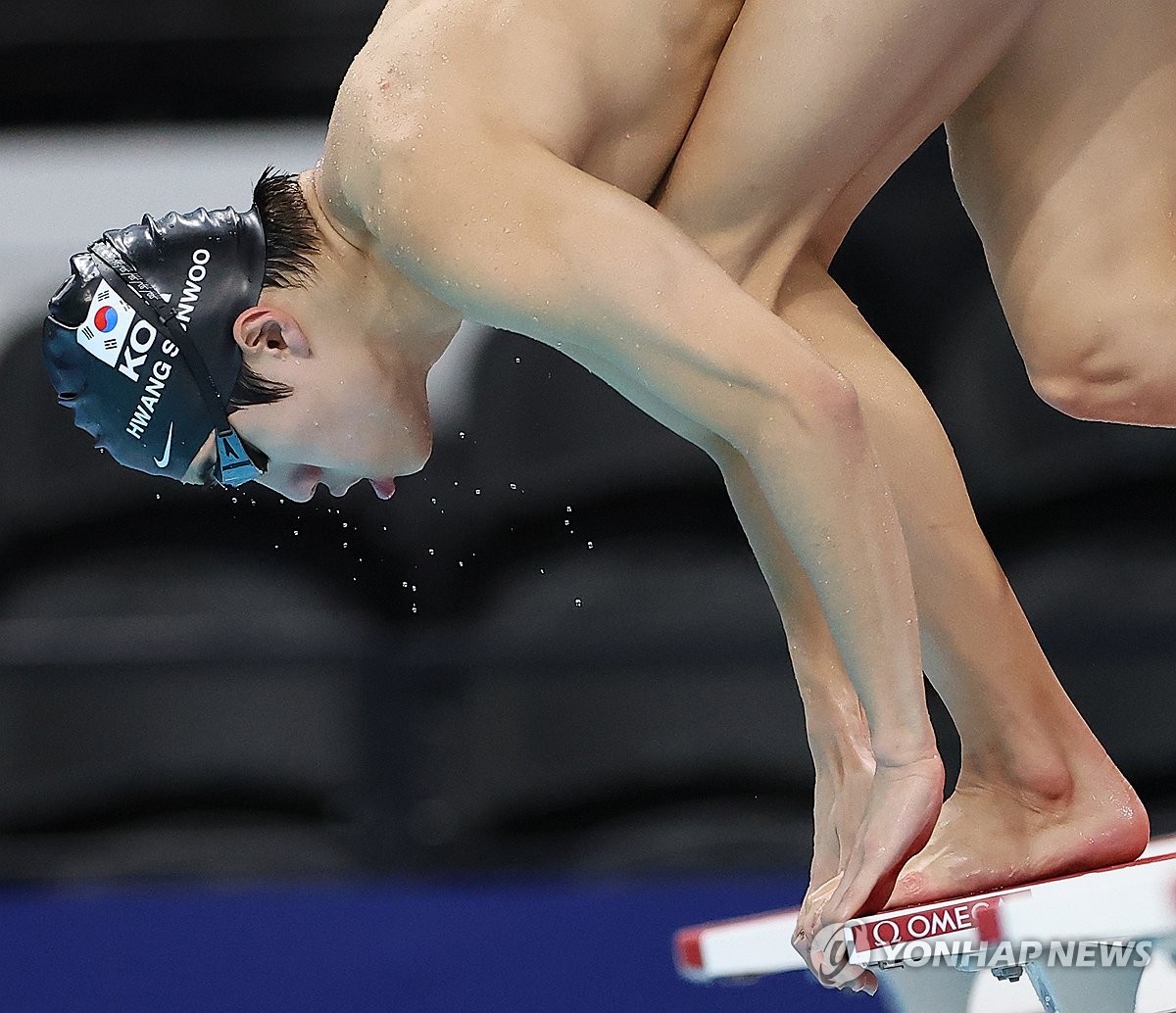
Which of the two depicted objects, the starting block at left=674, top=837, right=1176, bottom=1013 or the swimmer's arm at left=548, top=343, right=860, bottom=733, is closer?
the starting block at left=674, top=837, right=1176, bottom=1013

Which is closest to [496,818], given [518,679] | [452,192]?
[518,679]

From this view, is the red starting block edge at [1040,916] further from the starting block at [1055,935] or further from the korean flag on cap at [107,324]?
the korean flag on cap at [107,324]

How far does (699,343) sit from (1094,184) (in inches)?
20.0

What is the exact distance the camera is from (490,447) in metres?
3.70

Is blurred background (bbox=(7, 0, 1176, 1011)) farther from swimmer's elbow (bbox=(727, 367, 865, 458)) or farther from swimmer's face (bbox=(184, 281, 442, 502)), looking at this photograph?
swimmer's elbow (bbox=(727, 367, 865, 458))

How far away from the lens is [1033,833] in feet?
5.55

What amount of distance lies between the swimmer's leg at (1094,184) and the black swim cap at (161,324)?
760mm

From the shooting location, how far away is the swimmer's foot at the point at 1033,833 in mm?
1663

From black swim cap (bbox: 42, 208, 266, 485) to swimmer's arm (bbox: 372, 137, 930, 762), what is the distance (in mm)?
316

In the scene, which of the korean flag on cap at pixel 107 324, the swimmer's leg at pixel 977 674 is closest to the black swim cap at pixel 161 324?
the korean flag on cap at pixel 107 324

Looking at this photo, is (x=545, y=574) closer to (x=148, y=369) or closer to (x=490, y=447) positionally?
→ (x=490, y=447)

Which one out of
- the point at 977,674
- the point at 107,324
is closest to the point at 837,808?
the point at 977,674

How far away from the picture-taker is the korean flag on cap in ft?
5.60
